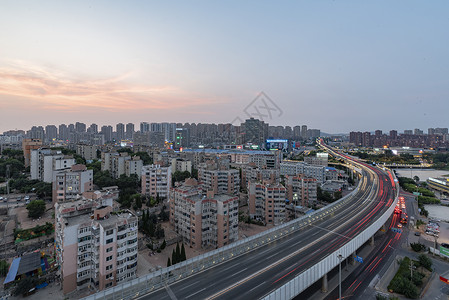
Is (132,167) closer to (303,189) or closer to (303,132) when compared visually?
(303,189)

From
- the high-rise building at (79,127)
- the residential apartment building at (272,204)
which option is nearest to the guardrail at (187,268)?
the residential apartment building at (272,204)

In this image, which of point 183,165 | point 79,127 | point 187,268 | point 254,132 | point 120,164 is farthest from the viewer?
point 79,127

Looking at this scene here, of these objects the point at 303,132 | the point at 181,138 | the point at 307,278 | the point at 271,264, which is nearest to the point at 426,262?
the point at 307,278

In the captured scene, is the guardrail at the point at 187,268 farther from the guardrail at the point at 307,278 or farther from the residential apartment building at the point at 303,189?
the residential apartment building at the point at 303,189

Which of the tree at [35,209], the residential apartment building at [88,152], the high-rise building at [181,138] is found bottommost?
the tree at [35,209]

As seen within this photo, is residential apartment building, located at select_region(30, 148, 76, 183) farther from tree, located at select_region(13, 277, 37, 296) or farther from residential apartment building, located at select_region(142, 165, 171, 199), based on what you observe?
tree, located at select_region(13, 277, 37, 296)

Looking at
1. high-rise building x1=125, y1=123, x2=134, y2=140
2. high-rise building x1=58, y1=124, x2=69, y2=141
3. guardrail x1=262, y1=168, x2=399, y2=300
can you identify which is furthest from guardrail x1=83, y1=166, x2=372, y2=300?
high-rise building x1=58, y1=124, x2=69, y2=141
